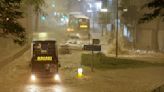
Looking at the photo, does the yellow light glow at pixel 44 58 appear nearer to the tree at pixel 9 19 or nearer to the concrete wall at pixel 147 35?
the tree at pixel 9 19

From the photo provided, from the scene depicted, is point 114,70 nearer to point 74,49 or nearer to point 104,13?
point 74,49

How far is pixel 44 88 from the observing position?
79.0ft

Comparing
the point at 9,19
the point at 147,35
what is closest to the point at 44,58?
the point at 9,19

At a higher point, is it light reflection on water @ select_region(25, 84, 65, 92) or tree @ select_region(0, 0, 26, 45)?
tree @ select_region(0, 0, 26, 45)

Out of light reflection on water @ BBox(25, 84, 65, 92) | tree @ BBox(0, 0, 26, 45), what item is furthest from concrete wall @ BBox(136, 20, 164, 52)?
tree @ BBox(0, 0, 26, 45)

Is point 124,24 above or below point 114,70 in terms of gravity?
above

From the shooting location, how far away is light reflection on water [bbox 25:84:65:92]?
23.3 metres

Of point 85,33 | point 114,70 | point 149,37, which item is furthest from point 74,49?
point 114,70

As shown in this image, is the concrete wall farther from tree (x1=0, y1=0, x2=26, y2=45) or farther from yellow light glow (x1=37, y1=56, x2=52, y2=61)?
tree (x1=0, y1=0, x2=26, y2=45)

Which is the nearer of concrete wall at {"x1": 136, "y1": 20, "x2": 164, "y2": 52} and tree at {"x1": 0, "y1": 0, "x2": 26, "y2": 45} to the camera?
tree at {"x1": 0, "y1": 0, "x2": 26, "y2": 45}

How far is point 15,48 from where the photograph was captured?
5178 centimetres

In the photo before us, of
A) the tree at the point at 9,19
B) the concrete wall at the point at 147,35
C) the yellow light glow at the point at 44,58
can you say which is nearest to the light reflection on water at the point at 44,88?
the yellow light glow at the point at 44,58

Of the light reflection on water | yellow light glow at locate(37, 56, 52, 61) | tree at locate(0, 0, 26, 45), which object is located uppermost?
tree at locate(0, 0, 26, 45)

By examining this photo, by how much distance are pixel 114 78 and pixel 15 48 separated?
82.5ft
